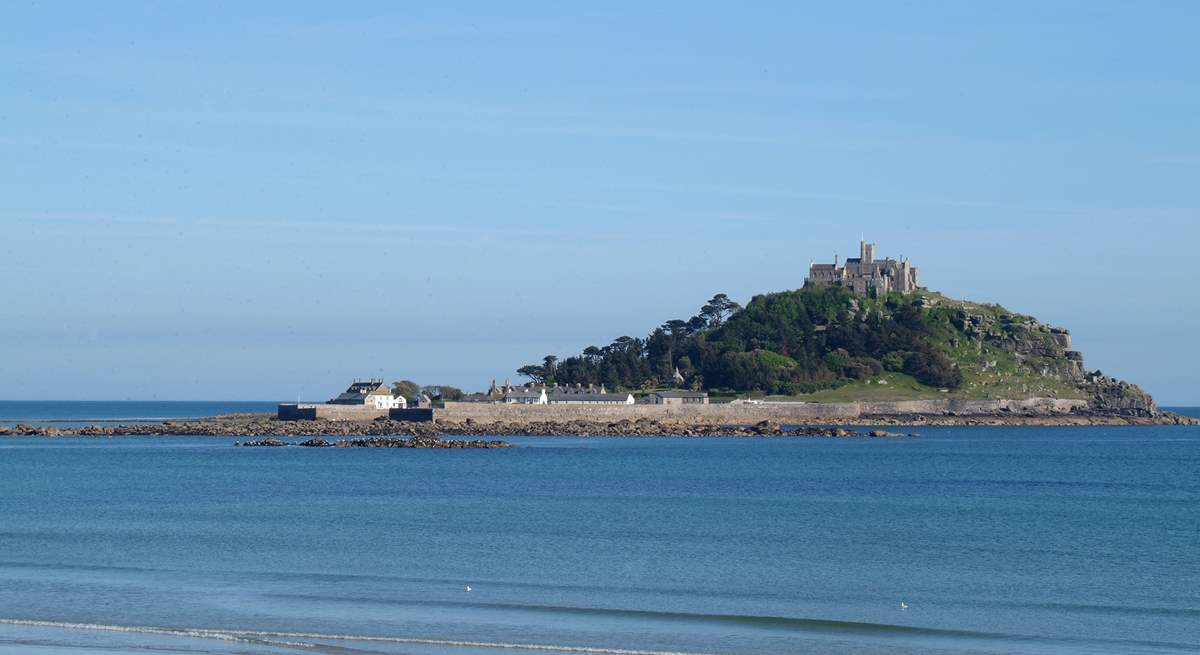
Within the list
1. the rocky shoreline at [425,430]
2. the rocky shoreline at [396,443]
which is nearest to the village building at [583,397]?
the rocky shoreline at [425,430]

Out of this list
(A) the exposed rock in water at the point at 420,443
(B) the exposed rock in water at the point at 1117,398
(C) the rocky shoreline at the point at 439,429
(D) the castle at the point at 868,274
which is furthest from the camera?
(D) the castle at the point at 868,274

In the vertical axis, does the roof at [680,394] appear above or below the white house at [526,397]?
above

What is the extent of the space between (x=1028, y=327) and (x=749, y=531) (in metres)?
135

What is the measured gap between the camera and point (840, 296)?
Answer: 173375 millimetres

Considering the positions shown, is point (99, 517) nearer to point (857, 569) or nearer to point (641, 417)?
point (857, 569)

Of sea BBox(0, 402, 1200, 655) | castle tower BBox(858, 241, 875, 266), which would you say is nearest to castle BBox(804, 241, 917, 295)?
castle tower BBox(858, 241, 875, 266)

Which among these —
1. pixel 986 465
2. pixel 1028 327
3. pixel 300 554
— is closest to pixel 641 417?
pixel 986 465

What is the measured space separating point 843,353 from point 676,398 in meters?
34.8

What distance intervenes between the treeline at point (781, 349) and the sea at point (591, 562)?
8147 cm

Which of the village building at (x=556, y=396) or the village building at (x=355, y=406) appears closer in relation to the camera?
the village building at (x=355, y=406)

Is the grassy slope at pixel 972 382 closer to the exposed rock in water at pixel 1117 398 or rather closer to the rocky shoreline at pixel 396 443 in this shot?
the exposed rock in water at pixel 1117 398

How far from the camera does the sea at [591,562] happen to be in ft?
78.0

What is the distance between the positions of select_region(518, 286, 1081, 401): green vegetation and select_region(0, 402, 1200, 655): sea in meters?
81.5

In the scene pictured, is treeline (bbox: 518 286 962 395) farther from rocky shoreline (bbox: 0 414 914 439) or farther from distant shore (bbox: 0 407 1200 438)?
rocky shoreline (bbox: 0 414 914 439)
